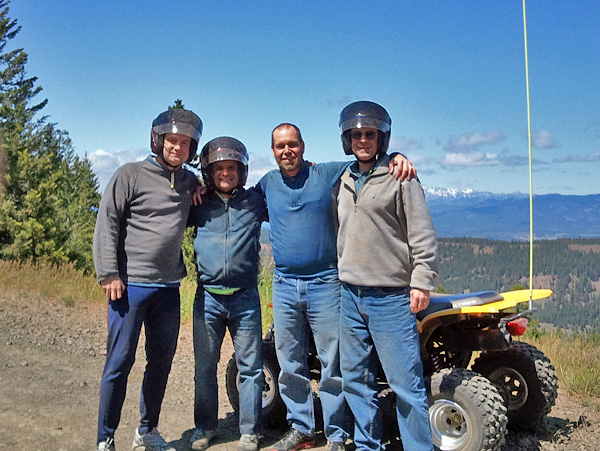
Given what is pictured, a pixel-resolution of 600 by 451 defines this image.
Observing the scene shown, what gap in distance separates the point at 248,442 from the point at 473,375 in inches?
66.5

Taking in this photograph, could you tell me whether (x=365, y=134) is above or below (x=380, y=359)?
above

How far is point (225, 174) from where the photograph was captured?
4.16 metres

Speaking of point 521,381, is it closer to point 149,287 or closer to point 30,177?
point 149,287

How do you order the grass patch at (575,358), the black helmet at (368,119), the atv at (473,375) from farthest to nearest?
the grass patch at (575,358)
the atv at (473,375)
the black helmet at (368,119)

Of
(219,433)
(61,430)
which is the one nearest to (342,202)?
(219,433)

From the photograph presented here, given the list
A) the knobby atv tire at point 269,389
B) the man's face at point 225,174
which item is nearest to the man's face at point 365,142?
the man's face at point 225,174

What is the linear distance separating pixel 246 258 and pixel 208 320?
1.81 ft

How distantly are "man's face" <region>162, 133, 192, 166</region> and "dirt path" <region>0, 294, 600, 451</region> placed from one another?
216cm

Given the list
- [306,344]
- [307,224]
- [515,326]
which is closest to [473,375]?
[515,326]

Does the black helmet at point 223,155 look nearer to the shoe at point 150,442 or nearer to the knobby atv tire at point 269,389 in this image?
the knobby atv tire at point 269,389

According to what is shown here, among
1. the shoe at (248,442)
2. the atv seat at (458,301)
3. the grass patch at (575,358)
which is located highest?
the atv seat at (458,301)

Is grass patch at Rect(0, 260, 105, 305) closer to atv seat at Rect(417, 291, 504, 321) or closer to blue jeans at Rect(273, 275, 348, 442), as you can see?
blue jeans at Rect(273, 275, 348, 442)

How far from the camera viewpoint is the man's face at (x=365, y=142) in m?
3.69

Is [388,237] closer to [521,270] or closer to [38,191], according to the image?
[38,191]
